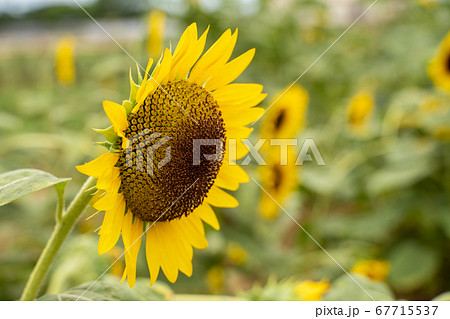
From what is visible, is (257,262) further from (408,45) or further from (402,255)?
(408,45)

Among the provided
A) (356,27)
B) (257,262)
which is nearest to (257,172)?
(257,262)

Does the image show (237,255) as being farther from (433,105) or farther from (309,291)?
(433,105)

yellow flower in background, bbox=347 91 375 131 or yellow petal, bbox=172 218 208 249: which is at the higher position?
yellow petal, bbox=172 218 208 249

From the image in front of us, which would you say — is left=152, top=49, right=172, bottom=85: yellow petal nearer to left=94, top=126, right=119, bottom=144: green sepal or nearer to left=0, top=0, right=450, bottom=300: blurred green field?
left=94, top=126, right=119, bottom=144: green sepal

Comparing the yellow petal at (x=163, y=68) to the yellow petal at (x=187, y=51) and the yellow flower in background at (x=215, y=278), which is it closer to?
the yellow petal at (x=187, y=51)

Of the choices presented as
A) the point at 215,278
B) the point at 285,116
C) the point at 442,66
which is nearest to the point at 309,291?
the point at 215,278

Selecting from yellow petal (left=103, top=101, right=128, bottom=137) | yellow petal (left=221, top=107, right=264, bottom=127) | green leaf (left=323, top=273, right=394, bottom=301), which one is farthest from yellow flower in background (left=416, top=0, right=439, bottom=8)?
yellow petal (left=103, top=101, right=128, bottom=137)
